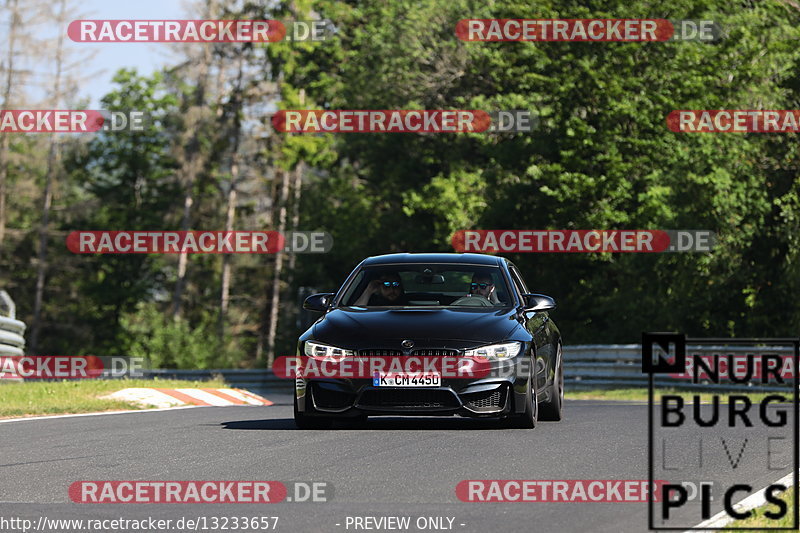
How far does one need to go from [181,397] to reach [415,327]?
24.2ft

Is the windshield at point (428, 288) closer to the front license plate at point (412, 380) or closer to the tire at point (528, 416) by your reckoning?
the tire at point (528, 416)

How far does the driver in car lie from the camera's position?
12.9 meters

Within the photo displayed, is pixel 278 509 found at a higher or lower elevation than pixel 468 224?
lower

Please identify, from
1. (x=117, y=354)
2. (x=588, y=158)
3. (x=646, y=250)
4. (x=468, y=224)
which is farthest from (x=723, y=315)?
(x=117, y=354)

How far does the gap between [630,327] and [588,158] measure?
5536 mm

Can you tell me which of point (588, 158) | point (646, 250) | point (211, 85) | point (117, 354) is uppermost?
point (211, 85)

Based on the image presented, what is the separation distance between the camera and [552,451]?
10.6 meters

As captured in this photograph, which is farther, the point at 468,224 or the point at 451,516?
the point at 468,224

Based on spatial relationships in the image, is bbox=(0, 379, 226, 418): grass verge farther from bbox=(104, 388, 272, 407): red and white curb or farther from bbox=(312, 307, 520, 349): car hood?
bbox=(312, 307, 520, 349): car hood

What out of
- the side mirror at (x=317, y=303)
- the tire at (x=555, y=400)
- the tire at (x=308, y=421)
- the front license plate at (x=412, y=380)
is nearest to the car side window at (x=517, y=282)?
the tire at (x=555, y=400)

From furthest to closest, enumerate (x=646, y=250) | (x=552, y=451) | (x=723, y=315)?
(x=646, y=250) → (x=723, y=315) → (x=552, y=451)

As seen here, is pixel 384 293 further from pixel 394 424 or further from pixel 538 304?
pixel 538 304

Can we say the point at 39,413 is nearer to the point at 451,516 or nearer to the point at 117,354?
the point at 451,516

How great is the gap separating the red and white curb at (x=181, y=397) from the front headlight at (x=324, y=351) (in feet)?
19.0
